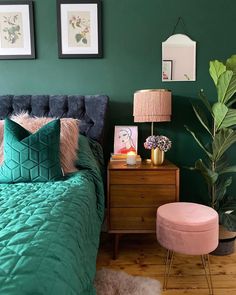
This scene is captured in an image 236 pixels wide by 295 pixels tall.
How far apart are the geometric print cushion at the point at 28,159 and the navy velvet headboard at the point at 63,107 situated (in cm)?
67

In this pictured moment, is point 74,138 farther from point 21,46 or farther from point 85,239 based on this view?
point 21,46

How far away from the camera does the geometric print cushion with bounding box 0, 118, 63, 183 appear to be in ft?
5.00

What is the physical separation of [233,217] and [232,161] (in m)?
0.68

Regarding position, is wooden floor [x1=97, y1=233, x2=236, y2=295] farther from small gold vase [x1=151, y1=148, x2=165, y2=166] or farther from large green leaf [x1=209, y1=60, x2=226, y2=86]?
large green leaf [x1=209, y1=60, x2=226, y2=86]

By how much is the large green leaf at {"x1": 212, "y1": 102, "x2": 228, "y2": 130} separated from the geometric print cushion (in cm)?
119

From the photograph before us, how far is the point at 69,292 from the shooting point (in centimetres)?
72

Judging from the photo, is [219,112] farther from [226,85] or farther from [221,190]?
[221,190]

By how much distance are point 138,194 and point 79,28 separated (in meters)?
1.57

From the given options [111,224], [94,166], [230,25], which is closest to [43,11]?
[94,166]

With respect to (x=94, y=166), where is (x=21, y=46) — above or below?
above

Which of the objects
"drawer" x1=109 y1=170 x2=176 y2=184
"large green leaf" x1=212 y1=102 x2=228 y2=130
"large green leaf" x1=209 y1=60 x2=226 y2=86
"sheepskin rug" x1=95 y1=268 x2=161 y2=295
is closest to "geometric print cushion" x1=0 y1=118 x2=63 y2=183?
"drawer" x1=109 y1=170 x2=176 y2=184

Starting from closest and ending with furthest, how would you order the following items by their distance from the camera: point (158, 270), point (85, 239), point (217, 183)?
point (85, 239) → point (158, 270) → point (217, 183)

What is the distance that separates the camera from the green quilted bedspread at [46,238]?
2.15 ft

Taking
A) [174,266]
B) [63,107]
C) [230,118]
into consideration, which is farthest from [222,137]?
[63,107]
